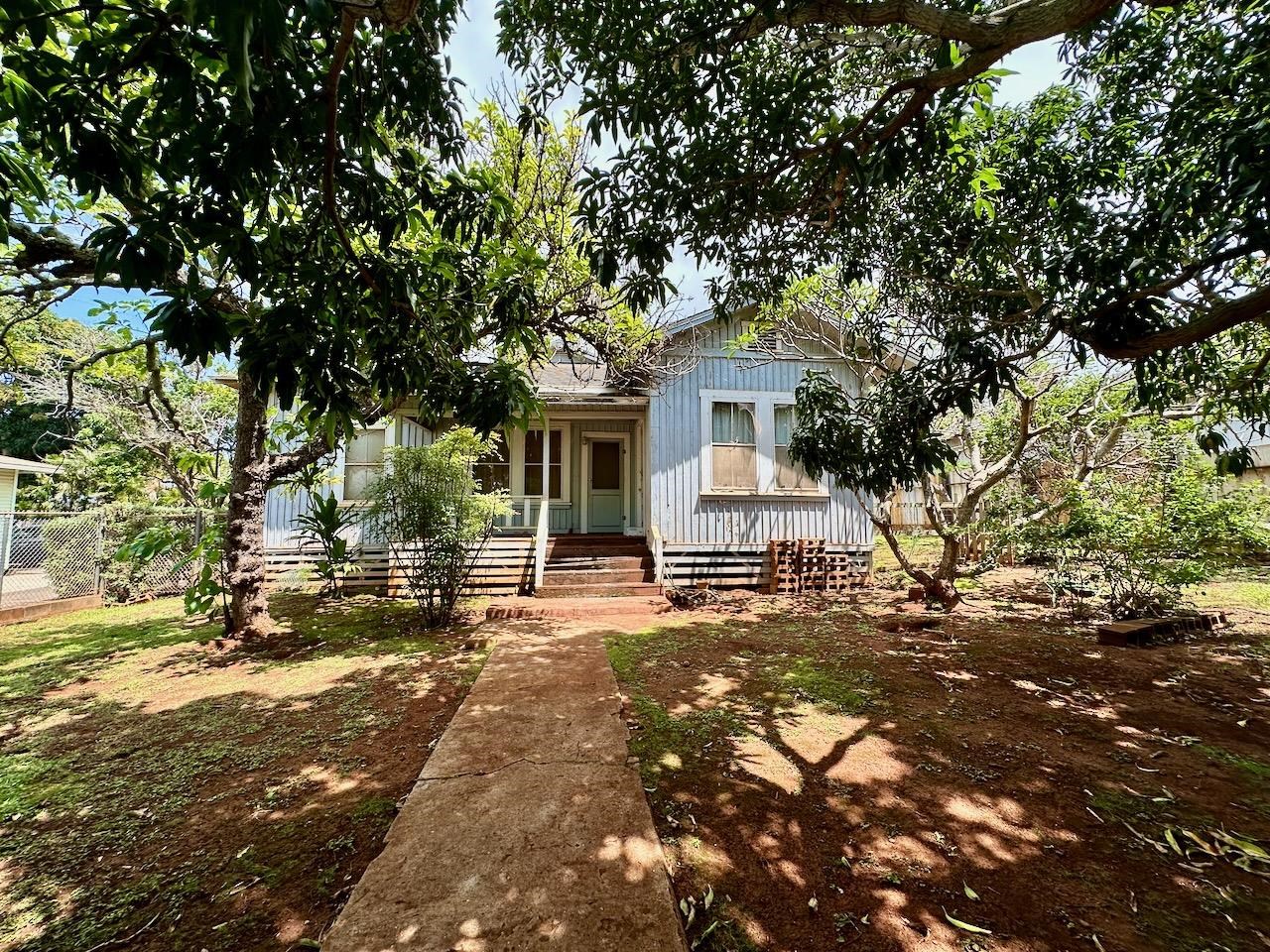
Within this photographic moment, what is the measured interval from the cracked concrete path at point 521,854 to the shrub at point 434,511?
3298 millimetres

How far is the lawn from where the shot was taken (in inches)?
80.7

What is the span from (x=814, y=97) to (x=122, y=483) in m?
14.9

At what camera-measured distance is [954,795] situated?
280cm

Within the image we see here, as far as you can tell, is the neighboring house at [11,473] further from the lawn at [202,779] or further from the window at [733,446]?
the window at [733,446]

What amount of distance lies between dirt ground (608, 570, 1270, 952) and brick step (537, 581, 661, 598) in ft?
10.4

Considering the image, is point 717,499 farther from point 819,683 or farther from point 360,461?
point 360,461

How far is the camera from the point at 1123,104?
4.51 metres

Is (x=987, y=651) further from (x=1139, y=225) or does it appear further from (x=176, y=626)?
(x=176, y=626)

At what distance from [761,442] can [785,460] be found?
24.4 inches

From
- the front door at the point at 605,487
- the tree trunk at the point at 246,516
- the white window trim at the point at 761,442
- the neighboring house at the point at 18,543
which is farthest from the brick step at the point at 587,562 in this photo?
the neighboring house at the point at 18,543

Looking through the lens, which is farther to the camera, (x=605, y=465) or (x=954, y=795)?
(x=605, y=465)

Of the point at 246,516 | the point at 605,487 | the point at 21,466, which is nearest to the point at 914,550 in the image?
the point at 605,487

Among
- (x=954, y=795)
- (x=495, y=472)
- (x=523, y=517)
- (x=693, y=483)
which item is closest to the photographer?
(x=954, y=795)

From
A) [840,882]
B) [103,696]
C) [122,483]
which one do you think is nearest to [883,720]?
[840,882]
